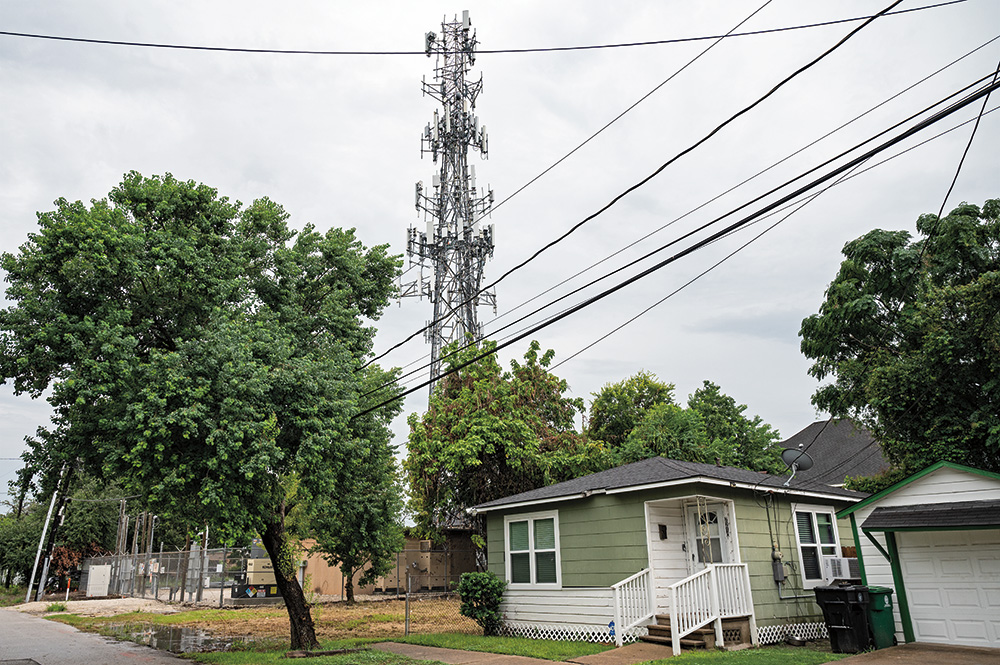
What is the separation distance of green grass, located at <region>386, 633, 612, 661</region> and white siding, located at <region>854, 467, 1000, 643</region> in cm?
506

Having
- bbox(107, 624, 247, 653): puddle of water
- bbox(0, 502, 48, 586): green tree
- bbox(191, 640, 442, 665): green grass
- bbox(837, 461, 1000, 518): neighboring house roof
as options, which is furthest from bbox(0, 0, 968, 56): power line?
bbox(0, 502, 48, 586): green tree

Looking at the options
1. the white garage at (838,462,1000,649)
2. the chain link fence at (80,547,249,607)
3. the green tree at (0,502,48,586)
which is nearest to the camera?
the white garage at (838,462,1000,649)

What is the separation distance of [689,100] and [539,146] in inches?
108

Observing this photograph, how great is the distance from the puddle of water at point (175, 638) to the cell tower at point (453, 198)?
593 inches

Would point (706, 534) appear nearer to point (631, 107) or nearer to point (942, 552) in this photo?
point (942, 552)

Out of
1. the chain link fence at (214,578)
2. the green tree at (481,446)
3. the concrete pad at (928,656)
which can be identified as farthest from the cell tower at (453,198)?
the concrete pad at (928,656)

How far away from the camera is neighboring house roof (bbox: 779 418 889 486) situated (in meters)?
26.9

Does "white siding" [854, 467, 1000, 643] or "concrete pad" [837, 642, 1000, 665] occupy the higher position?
"white siding" [854, 467, 1000, 643]

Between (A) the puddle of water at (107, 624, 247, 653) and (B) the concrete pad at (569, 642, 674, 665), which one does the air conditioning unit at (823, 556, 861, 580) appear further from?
(A) the puddle of water at (107, 624, 247, 653)

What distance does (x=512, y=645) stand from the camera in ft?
44.8

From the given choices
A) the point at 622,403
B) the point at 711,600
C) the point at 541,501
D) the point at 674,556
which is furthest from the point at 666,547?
the point at 622,403

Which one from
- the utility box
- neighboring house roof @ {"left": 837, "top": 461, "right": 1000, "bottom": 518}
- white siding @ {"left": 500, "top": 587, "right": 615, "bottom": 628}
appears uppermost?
neighboring house roof @ {"left": 837, "top": 461, "right": 1000, "bottom": 518}

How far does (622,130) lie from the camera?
10570mm

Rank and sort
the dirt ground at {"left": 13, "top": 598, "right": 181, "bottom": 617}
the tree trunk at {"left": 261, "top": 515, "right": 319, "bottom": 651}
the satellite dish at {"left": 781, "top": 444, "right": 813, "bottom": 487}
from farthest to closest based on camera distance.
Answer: the dirt ground at {"left": 13, "top": 598, "right": 181, "bottom": 617} < the satellite dish at {"left": 781, "top": 444, "right": 813, "bottom": 487} < the tree trunk at {"left": 261, "top": 515, "right": 319, "bottom": 651}
